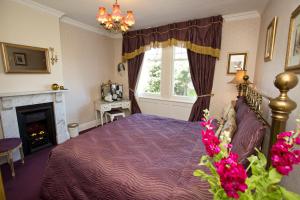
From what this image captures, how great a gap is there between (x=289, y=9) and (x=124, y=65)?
3.70 m

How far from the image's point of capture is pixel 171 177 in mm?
1238

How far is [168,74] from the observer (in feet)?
12.7

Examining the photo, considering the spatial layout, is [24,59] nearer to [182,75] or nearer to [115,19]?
[115,19]

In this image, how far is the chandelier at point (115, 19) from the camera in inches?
79.0

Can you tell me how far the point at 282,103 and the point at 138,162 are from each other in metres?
1.20

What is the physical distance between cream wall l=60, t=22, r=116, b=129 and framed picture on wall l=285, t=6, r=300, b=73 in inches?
149

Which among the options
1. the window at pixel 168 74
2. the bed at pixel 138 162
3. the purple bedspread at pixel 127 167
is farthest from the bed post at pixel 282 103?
the window at pixel 168 74

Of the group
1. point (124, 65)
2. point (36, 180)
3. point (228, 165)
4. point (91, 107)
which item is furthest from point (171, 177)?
point (124, 65)

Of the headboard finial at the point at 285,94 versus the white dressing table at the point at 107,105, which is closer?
the headboard finial at the point at 285,94

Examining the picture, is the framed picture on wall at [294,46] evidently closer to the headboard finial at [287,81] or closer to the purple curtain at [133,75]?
the headboard finial at [287,81]

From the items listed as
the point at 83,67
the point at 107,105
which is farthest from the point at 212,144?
the point at 83,67

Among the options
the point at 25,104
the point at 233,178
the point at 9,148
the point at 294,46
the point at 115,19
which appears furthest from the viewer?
the point at 25,104

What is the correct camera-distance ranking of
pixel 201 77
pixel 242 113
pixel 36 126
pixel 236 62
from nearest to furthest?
pixel 242 113 < pixel 36 126 < pixel 236 62 < pixel 201 77

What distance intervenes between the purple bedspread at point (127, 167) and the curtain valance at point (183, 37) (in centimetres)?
202
